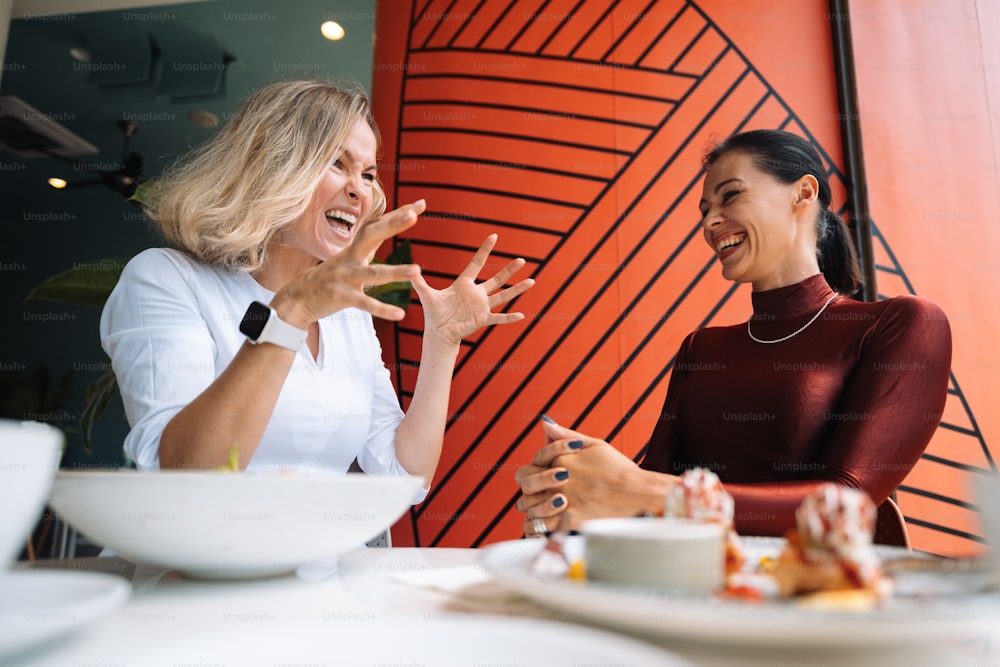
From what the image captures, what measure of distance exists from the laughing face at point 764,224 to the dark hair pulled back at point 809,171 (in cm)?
3

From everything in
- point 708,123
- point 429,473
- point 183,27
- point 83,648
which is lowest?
point 429,473

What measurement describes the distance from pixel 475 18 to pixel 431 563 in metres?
2.75

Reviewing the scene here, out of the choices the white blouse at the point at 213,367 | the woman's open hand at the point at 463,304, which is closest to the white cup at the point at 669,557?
the white blouse at the point at 213,367

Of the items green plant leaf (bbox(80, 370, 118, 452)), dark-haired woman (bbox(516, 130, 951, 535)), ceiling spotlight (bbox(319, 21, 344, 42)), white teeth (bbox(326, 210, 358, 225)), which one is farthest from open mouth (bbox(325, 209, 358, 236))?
ceiling spotlight (bbox(319, 21, 344, 42))

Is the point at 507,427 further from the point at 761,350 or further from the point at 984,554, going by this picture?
the point at 984,554

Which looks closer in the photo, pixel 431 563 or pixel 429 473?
pixel 431 563

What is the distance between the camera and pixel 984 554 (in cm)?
49

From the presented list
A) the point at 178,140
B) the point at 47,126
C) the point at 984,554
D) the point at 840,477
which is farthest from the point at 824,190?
the point at 47,126

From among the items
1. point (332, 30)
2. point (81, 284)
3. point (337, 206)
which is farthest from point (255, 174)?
point (332, 30)

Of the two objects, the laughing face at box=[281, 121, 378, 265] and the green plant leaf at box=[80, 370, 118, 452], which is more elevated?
the laughing face at box=[281, 121, 378, 265]

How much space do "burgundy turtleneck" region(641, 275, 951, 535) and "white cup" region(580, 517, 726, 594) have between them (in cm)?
68

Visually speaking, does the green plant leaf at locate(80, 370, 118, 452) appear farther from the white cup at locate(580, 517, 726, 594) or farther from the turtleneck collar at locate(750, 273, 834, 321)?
the white cup at locate(580, 517, 726, 594)

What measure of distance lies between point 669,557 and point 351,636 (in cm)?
21

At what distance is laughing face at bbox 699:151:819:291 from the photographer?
5.54 feet
